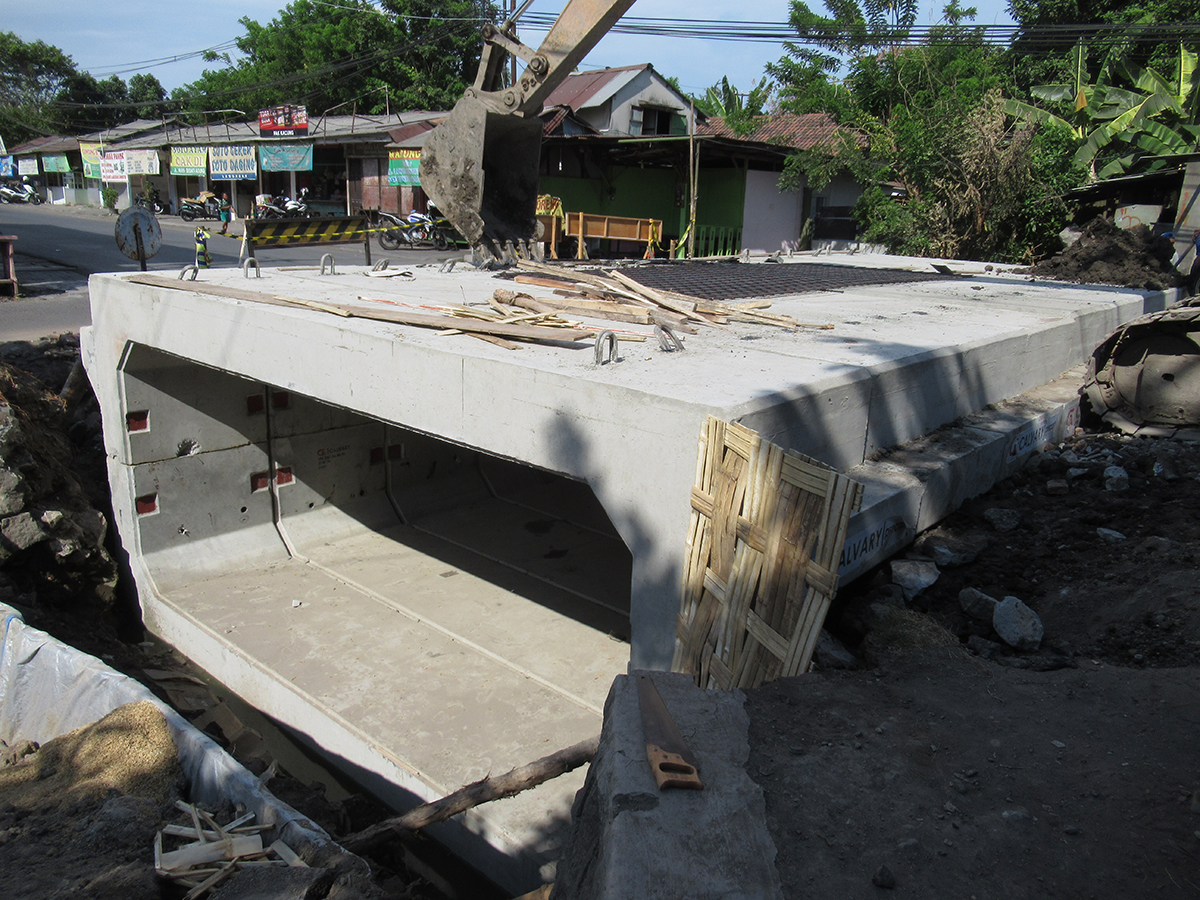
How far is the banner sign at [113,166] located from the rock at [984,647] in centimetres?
4501

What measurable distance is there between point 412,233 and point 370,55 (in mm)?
24410

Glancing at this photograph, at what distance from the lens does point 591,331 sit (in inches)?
197

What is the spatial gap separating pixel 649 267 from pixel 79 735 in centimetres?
765

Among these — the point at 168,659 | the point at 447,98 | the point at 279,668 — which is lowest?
the point at 168,659

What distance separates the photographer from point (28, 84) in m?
66.9

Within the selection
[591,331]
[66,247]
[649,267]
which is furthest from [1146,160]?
[66,247]

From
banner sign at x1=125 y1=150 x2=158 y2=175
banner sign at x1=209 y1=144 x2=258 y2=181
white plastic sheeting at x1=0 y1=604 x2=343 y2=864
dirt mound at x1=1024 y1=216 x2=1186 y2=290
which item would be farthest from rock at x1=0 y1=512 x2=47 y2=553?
banner sign at x1=125 y1=150 x2=158 y2=175

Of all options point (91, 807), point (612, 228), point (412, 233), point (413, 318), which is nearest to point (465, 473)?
point (413, 318)

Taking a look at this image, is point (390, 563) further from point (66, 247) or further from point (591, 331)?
point (66, 247)

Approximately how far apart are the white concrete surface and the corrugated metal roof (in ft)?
76.7

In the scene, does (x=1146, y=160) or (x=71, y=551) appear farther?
(x=1146, y=160)

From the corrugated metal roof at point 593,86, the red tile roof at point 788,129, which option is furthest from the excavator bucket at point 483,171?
the corrugated metal roof at point 593,86

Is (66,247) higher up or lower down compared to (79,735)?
higher up

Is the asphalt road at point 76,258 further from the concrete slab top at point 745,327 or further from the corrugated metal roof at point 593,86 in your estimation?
the corrugated metal roof at point 593,86
